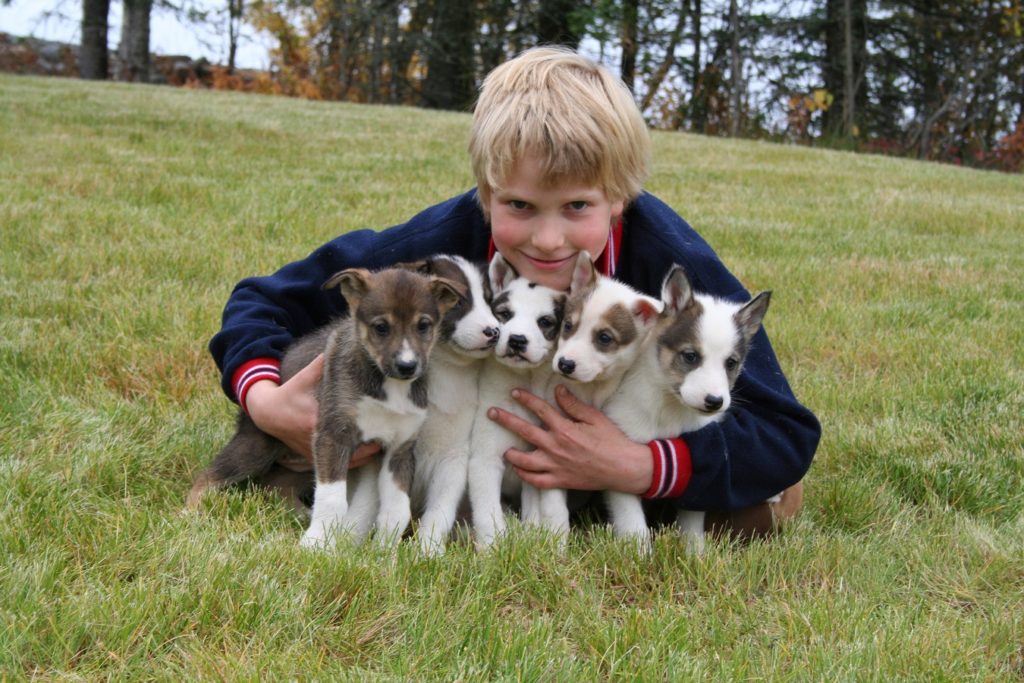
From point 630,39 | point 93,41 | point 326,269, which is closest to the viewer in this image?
point 326,269

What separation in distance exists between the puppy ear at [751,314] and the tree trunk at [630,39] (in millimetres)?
20845

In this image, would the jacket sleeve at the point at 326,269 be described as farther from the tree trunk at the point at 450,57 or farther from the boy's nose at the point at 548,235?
the tree trunk at the point at 450,57

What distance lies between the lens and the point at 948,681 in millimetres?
2549

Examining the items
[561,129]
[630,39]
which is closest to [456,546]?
[561,129]

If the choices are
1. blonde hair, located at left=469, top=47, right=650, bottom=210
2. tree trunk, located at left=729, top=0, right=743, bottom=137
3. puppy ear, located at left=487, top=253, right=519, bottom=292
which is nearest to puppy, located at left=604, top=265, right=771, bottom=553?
blonde hair, located at left=469, top=47, right=650, bottom=210

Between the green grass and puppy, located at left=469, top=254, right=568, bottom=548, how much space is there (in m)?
0.35

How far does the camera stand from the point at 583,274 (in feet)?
12.0

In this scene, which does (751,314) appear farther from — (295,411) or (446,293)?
(295,411)

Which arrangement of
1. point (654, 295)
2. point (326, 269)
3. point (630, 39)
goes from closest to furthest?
point (654, 295) < point (326, 269) < point (630, 39)

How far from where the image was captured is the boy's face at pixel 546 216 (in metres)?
3.56

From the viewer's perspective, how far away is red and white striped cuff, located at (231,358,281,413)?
3.74 metres

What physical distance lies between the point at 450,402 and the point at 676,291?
91 cm

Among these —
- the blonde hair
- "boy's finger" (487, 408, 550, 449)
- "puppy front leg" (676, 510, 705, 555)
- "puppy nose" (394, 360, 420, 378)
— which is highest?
the blonde hair

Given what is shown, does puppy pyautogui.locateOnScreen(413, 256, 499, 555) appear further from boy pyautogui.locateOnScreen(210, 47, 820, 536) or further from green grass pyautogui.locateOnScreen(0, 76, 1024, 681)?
green grass pyautogui.locateOnScreen(0, 76, 1024, 681)
